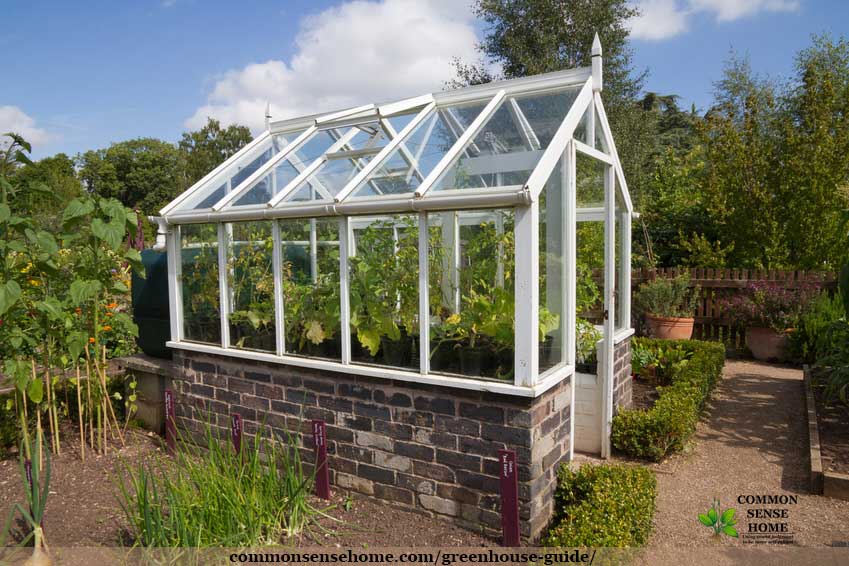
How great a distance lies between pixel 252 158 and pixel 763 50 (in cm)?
1360

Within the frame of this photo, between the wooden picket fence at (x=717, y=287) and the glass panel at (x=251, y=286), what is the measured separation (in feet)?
22.6

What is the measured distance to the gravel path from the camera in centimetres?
358

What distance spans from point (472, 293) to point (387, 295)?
2.01ft

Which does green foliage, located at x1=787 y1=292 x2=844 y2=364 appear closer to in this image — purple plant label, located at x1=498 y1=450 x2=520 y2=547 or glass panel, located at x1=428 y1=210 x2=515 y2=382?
glass panel, located at x1=428 y1=210 x2=515 y2=382

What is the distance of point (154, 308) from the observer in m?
5.55

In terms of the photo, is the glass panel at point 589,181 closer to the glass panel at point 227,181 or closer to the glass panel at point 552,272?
the glass panel at point 552,272

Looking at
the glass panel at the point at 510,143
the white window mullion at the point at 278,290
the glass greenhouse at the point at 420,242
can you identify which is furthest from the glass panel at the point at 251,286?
the glass panel at the point at 510,143

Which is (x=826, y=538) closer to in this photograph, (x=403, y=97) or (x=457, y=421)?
(x=457, y=421)

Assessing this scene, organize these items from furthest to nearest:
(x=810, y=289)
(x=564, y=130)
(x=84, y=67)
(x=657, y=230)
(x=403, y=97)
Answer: (x=657, y=230) → (x=810, y=289) → (x=84, y=67) → (x=403, y=97) → (x=564, y=130)

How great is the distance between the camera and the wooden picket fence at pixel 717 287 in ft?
29.3

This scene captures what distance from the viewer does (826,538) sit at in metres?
3.42

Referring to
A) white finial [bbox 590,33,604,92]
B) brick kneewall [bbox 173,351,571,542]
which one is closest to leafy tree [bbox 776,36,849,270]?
white finial [bbox 590,33,604,92]

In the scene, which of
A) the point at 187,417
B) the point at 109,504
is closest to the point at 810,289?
the point at 187,417

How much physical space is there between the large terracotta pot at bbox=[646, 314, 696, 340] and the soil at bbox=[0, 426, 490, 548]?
5913 millimetres
